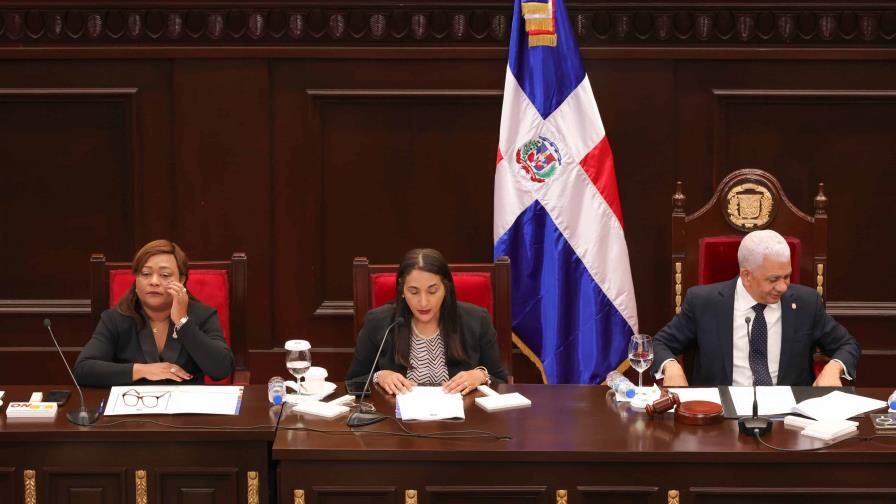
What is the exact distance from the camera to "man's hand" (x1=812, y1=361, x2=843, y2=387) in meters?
4.07

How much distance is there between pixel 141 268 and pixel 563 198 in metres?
1.93

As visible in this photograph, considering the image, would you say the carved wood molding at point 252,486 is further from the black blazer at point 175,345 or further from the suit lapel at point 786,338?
the suit lapel at point 786,338

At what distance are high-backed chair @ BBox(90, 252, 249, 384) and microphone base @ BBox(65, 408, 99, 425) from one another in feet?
2.89

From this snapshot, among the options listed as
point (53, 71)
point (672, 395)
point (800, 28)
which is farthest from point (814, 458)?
point (53, 71)

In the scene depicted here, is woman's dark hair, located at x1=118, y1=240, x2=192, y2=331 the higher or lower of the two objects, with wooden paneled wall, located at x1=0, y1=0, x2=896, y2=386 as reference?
lower

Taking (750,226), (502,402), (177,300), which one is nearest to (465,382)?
(502,402)

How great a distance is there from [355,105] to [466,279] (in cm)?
145

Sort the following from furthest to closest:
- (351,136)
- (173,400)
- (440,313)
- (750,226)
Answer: (351,136) < (750,226) < (440,313) < (173,400)

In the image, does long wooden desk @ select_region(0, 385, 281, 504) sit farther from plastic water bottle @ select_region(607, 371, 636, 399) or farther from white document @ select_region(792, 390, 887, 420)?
white document @ select_region(792, 390, 887, 420)

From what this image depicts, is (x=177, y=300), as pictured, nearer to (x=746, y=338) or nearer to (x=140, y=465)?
(x=140, y=465)

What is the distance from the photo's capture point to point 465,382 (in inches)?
153

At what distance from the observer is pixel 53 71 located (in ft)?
18.3

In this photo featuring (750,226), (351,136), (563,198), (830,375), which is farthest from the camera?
(351,136)

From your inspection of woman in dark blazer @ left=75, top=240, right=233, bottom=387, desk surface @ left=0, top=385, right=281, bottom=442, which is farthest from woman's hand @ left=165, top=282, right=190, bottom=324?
desk surface @ left=0, top=385, right=281, bottom=442
